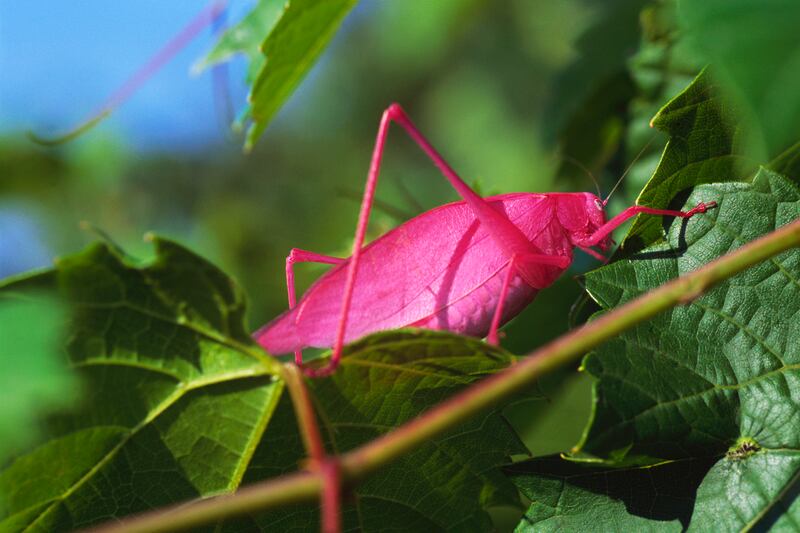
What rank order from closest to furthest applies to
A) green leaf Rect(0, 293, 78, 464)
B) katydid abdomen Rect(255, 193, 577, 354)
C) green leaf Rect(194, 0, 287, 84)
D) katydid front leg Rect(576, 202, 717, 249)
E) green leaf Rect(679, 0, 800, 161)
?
green leaf Rect(679, 0, 800, 161) → green leaf Rect(0, 293, 78, 464) → katydid front leg Rect(576, 202, 717, 249) → katydid abdomen Rect(255, 193, 577, 354) → green leaf Rect(194, 0, 287, 84)

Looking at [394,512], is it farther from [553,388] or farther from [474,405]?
[553,388]

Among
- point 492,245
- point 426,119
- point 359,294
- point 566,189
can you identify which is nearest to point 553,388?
point 492,245

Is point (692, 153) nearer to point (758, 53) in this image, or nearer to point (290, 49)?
point (758, 53)

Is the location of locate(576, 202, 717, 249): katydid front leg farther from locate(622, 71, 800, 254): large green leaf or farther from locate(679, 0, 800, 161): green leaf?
locate(679, 0, 800, 161): green leaf

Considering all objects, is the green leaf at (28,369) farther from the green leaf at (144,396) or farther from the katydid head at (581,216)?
the katydid head at (581,216)

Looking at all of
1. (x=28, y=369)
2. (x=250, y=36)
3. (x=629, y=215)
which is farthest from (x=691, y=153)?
(x=250, y=36)

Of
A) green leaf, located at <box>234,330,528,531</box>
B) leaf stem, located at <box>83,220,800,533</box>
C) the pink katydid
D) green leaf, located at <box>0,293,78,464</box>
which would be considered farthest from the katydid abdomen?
leaf stem, located at <box>83,220,800,533</box>
